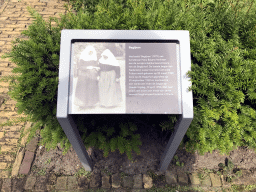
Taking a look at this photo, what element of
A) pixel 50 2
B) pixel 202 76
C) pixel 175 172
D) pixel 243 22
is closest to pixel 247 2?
pixel 243 22

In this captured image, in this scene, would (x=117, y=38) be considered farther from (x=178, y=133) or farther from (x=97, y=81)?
(x=178, y=133)

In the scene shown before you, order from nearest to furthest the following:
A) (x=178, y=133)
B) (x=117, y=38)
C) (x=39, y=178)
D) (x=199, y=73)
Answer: (x=117, y=38) → (x=178, y=133) → (x=199, y=73) → (x=39, y=178)

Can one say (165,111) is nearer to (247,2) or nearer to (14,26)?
(247,2)

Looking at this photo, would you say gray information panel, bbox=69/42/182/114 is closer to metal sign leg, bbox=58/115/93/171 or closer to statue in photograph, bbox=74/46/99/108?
statue in photograph, bbox=74/46/99/108

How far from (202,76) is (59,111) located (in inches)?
72.2

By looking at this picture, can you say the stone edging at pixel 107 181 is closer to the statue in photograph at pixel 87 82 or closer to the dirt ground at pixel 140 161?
the dirt ground at pixel 140 161

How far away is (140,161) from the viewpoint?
357cm

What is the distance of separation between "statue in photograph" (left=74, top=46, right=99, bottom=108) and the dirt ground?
1801 millimetres

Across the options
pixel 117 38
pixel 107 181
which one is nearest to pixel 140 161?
pixel 107 181

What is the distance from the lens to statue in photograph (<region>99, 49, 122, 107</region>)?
A: 1927mm

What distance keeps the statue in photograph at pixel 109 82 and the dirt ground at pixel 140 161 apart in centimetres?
171

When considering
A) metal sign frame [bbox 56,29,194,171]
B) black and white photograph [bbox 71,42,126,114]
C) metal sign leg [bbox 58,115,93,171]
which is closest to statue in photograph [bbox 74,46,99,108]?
black and white photograph [bbox 71,42,126,114]

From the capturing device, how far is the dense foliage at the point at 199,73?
2.44 metres

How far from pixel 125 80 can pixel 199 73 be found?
1158 millimetres
